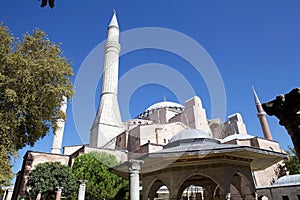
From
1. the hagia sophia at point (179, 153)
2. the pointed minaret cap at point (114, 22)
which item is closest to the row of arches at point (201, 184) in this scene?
the hagia sophia at point (179, 153)

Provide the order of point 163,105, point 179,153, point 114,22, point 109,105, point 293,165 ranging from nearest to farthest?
point 179,153 → point 293,165 → point 109,105 → point 114,22 → point 163,105

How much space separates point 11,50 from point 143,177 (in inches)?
276

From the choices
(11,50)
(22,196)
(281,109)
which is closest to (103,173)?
(22,196)

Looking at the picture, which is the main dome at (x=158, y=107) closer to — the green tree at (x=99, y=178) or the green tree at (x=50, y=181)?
the green tree at (x=99, y=178)

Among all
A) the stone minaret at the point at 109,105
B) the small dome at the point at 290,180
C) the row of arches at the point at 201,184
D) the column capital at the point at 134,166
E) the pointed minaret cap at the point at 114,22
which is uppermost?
the pointed minaret cap at the point at 114,22

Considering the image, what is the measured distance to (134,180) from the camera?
7352 mm

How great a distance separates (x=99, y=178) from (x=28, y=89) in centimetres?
1023

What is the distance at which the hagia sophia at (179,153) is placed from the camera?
806 cm

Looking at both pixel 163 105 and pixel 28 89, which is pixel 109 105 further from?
pixel 28 89

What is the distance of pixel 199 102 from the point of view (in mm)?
33062

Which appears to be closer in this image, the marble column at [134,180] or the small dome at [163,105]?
the marble column at [134,180]

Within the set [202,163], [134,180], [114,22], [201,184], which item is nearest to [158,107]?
[114,22]

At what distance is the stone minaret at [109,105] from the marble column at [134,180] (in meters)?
21.7

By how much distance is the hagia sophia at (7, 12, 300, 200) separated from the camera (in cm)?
806
